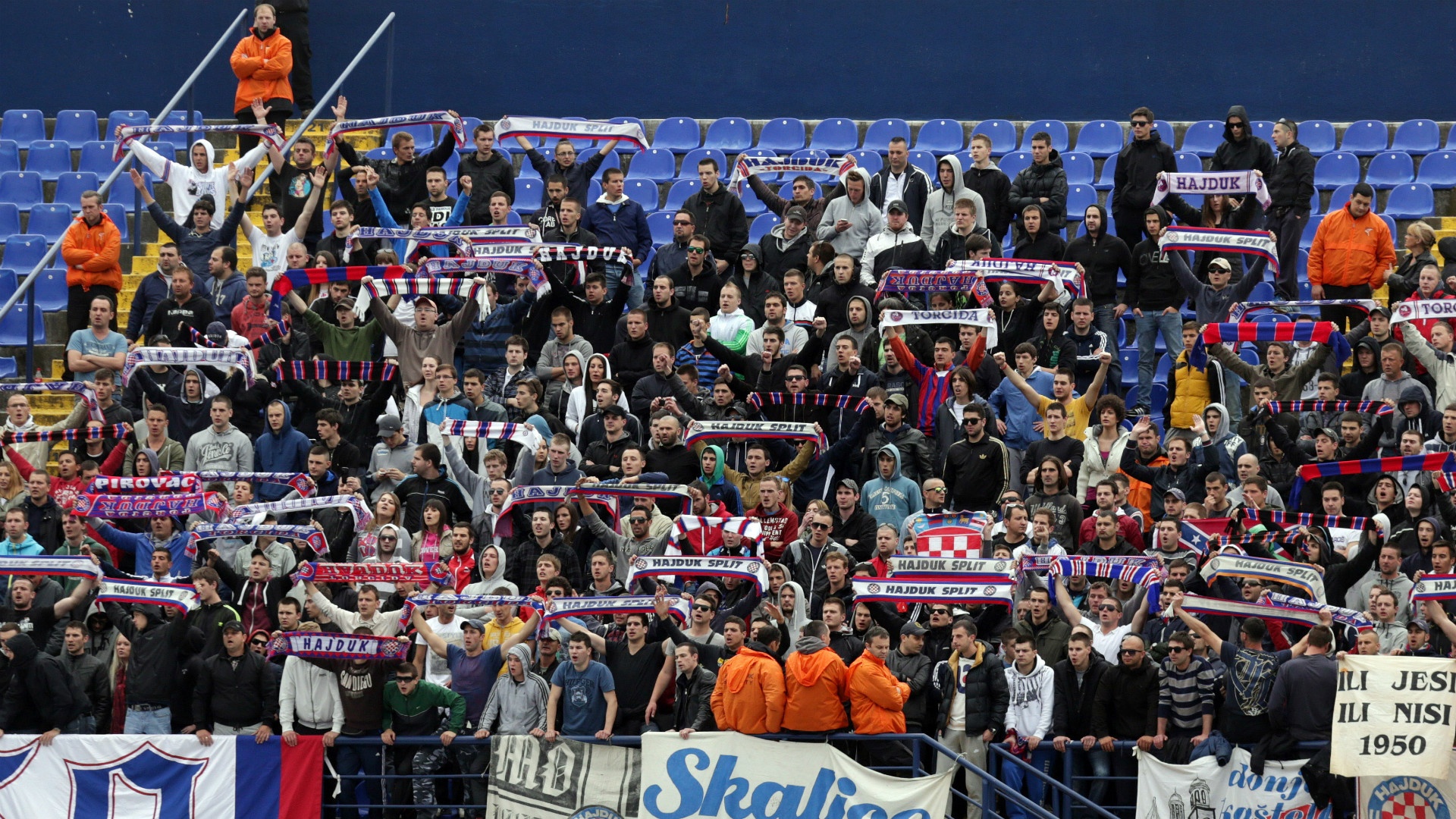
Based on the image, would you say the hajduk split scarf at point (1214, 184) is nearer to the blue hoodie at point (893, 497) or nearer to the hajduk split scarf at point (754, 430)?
the blue hoodie at point (893, 497)

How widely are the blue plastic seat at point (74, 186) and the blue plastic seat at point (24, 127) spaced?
5.46 feet

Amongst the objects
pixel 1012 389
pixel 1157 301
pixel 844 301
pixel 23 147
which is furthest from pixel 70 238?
pixel 1157 301

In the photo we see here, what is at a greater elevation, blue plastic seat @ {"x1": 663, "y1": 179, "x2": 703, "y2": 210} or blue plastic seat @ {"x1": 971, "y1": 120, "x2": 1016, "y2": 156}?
blue plastic seat @ {"x1": 971, "y1": 120, "x2": 1016, "y2": 156}

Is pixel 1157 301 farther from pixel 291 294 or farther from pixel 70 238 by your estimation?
pixel 70 238

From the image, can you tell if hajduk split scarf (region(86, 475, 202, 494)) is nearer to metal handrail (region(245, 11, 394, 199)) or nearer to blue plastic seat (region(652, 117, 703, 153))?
metal handrail (region(245, 11, 394, 199))

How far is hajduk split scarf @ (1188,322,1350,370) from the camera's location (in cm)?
1762

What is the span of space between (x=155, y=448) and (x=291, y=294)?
210cm

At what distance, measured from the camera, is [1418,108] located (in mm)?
24156

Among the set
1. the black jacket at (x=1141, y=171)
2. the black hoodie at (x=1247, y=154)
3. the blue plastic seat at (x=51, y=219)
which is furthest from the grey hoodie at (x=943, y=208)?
the blue plastic seat at (x=51, y=219)

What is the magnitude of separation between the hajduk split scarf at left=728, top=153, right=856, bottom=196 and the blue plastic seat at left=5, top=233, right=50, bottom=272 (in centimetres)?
726

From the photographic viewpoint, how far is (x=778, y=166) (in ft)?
69.2

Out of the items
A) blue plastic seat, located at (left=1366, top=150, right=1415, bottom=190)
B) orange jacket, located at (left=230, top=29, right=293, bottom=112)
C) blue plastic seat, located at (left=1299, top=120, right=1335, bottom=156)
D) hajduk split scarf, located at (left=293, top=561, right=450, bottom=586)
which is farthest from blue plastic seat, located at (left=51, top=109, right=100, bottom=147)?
blue plastic seat, located at (left=1366, top=150, right=1415, bottom=190)

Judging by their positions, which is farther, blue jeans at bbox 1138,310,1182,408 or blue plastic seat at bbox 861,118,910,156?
blue plastic seat at bbox 861,118,910,156

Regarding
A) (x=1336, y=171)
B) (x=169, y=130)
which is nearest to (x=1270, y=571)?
(x=1336, y=171)
